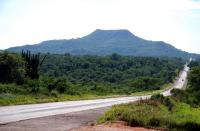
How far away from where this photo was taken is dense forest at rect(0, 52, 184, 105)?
5168 centimetres

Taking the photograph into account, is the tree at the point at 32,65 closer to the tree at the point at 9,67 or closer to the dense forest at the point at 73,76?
the dense forest at the point at 73,76

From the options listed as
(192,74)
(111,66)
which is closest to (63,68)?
(111,66)

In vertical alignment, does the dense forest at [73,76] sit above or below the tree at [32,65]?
below

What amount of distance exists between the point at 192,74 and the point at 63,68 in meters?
44.1

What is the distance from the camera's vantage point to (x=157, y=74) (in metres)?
160

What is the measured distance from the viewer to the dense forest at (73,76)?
5168cm

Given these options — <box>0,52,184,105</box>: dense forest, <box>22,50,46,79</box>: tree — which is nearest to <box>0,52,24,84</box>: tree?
<box>0,52,184,105</box>: dense forest

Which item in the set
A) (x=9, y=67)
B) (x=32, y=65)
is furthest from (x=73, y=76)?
(x=9, y=67)

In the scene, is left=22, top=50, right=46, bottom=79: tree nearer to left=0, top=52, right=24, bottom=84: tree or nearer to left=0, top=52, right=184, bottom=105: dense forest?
left=0, top=52, right=184, bottom=105: dense forest

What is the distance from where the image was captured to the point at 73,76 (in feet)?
366

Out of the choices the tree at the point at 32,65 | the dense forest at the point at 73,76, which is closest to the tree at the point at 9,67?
the dense forest at the point at 73,76

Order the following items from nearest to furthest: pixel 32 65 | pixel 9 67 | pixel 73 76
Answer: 1. pixel 9 67
2. pixel 32 65
3. pixel 73 76

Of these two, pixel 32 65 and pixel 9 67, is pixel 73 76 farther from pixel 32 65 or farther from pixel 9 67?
pixel 9 67

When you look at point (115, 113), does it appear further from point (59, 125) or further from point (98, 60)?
point (98, 60)
